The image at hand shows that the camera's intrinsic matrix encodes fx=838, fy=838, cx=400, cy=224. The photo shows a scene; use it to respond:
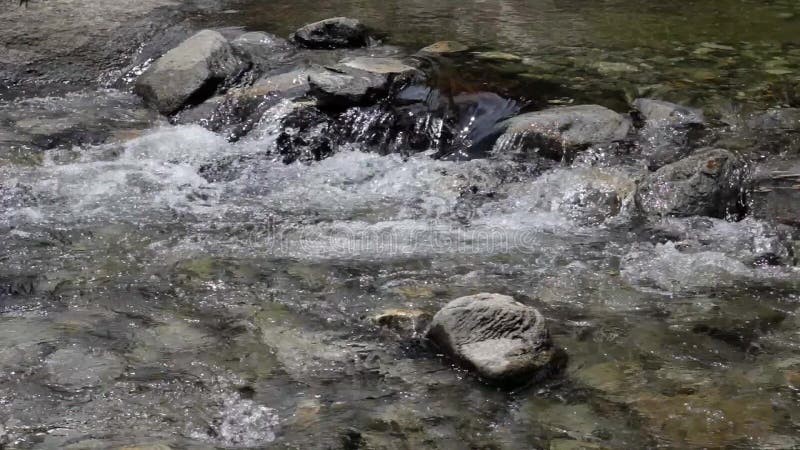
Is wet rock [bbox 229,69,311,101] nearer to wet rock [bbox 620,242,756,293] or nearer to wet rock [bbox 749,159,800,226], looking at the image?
wet rock [bbox 620,242,756,293]

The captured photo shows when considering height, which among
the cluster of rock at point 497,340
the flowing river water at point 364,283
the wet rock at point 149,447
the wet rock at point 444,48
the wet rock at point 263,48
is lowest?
the flowing river water at point 364,283

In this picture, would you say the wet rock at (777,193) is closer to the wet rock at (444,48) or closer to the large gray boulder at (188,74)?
the wet rock at (444,48)

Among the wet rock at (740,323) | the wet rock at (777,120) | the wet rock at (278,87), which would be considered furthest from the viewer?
the wet rock at (278,87)

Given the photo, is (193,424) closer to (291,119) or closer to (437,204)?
(437,204)

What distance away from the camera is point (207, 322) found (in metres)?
3.80

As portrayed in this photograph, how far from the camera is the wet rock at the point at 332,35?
26.4 feet

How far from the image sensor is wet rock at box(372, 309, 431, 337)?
3715 mm

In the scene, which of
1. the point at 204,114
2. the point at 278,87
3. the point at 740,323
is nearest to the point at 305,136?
the point at 278,87

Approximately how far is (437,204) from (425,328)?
1687 mm

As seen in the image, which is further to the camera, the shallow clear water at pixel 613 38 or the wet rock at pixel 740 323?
the shallow clear water at pixel 613 38

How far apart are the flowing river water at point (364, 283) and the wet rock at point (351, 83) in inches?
14.1

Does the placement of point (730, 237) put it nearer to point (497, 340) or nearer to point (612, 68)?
point (497, 340)

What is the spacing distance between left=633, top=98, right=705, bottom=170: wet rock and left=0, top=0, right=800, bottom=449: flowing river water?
23cm

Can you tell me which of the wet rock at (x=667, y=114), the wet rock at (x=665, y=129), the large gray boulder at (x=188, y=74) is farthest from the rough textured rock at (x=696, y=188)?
the large gray boulder at (x=188, y=74)
